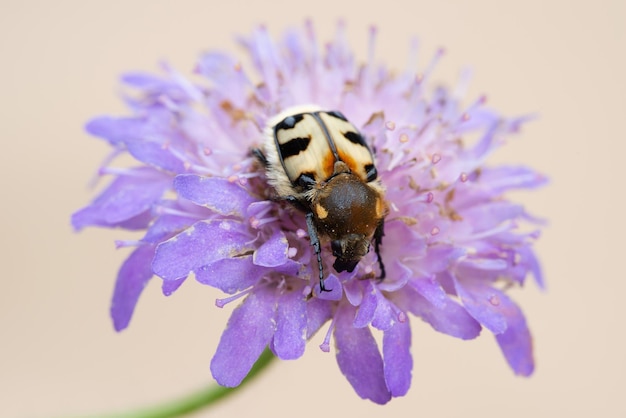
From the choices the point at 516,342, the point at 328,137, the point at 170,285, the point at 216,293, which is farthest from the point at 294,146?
the point at 216,293

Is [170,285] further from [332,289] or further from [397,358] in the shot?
[397,358]

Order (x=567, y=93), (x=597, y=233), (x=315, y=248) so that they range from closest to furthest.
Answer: (x=315, y=248)
(x=597, y=233)
(x=567, y=93)

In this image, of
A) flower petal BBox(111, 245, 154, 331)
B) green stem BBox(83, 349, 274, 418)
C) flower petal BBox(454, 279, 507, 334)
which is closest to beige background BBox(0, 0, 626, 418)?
green stem BBox(83, 349, 274, 418)

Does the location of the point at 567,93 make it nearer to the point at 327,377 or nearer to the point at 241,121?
the point at 327,377

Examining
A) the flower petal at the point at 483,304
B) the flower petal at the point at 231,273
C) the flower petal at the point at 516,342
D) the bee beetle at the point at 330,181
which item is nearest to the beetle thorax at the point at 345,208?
the bee beetle at the point at 330,181

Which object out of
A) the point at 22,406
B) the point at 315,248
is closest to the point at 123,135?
the point at 315,248

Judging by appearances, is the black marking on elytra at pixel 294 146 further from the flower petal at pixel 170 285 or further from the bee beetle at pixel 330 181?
the flower petal at pixel 170 285
